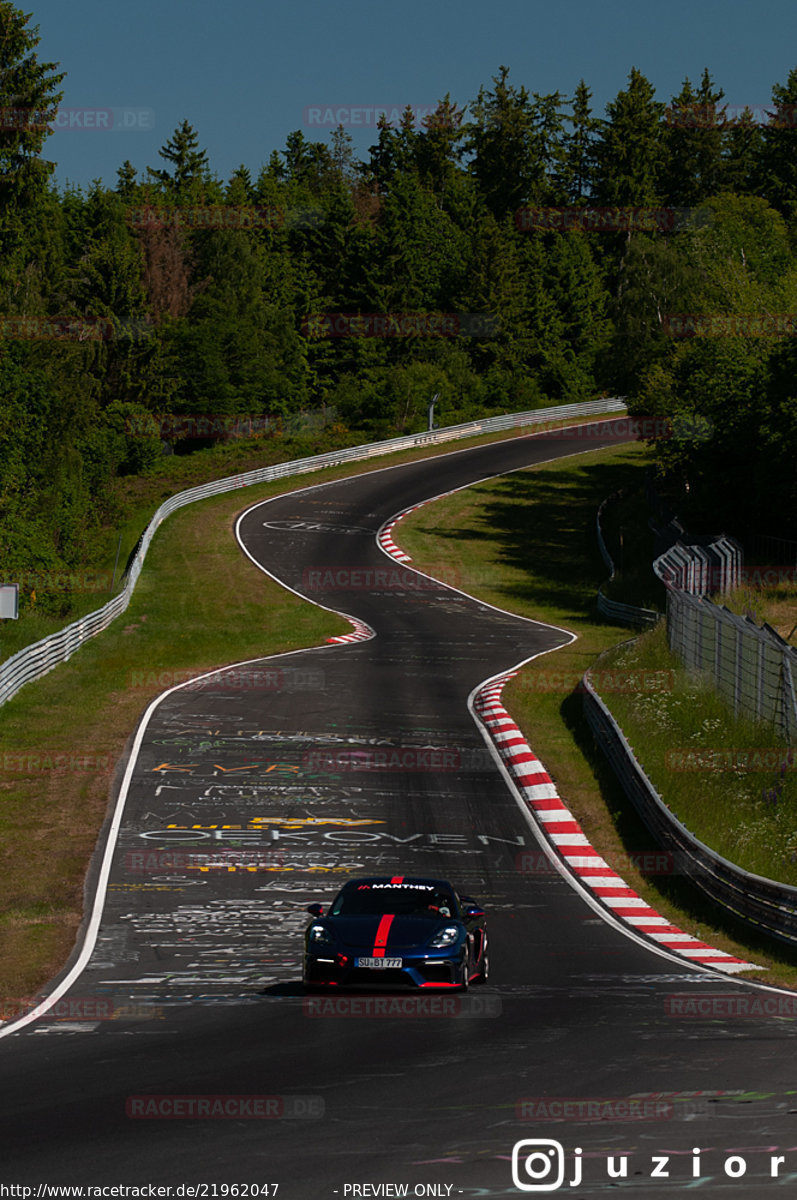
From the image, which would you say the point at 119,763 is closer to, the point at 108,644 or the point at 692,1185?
the point at 108,644

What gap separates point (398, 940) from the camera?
13961mm

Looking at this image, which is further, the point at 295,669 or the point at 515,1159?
the point at 295,669

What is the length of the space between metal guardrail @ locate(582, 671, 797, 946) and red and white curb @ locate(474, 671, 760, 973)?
0.76 m

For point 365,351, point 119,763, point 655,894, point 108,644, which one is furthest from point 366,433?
point 655,894

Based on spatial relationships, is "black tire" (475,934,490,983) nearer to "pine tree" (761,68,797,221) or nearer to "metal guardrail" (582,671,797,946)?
"metal guardrail" (582,671,797,946)

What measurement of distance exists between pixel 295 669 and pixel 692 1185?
109 ft

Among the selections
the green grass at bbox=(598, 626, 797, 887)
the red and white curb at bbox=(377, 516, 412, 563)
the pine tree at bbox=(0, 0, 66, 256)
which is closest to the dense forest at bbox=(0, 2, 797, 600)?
the pine tree at bbox=(0, 0, 66, 256)

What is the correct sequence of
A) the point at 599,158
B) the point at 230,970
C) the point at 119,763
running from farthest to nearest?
the point at 599,158 → the point at 119,763 → the point at 230,970

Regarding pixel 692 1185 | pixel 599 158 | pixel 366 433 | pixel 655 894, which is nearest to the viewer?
pixel 692 1185

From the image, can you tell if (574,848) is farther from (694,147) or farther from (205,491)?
(694,147)

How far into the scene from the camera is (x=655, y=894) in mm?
21391

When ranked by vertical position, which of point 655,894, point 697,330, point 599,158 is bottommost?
point 655,894

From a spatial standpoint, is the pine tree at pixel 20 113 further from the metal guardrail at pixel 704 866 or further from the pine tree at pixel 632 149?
the pine tree at pixel 632 149

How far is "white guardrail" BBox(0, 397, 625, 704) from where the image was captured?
121ft
